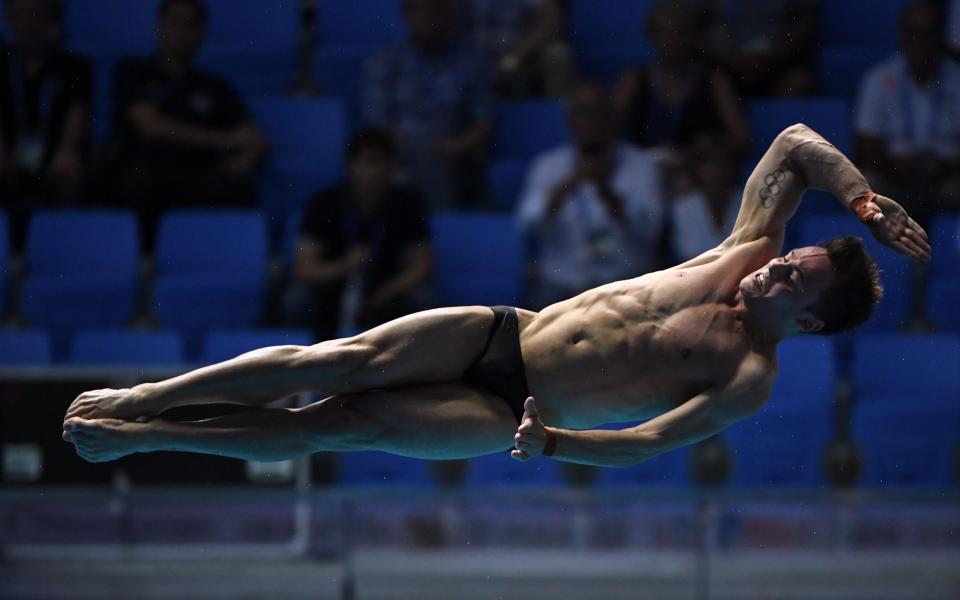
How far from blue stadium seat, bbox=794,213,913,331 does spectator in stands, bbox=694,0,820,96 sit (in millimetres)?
1189

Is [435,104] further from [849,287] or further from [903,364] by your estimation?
[849,287]

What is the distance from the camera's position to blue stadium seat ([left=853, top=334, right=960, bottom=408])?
7516mm

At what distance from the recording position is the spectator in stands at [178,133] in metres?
8.21

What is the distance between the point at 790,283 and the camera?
483 centimetres

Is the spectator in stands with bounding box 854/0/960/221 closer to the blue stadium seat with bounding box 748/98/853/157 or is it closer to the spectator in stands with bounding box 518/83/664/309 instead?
the blue stadium seat with bounding box 748/98/853/157

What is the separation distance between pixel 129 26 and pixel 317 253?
2.59 m

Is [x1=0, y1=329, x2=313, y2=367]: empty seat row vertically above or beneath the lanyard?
beneath

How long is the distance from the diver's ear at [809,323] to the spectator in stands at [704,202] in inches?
104

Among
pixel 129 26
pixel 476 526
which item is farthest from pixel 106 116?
pixel 476 526

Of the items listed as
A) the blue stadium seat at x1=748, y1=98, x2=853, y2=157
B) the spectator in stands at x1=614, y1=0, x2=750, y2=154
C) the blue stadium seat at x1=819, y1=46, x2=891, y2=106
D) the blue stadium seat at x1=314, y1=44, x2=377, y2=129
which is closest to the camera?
the spectator in stands at x1=614, y1=0, x2=750, y2=154

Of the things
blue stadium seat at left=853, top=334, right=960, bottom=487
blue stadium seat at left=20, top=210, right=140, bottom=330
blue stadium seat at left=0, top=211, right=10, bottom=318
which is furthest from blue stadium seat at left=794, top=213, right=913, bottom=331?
blue stadium seat at left=0, top=211, right=10, bottom=318

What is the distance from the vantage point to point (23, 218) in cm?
816

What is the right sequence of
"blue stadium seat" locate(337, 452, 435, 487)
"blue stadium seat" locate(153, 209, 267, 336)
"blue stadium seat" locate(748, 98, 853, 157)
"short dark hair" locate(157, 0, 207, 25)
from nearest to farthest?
1. "blue stadium seat" locate(337, 452, 435, 487)
2. "blue stadium seat" locate(153, 209, 267, 336)
3. "short dark hair" locate(157, 0, 207, 25)
4. "blue stadium seat" locate(748, 98, 853, 157)

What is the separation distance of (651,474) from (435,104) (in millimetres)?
2661
